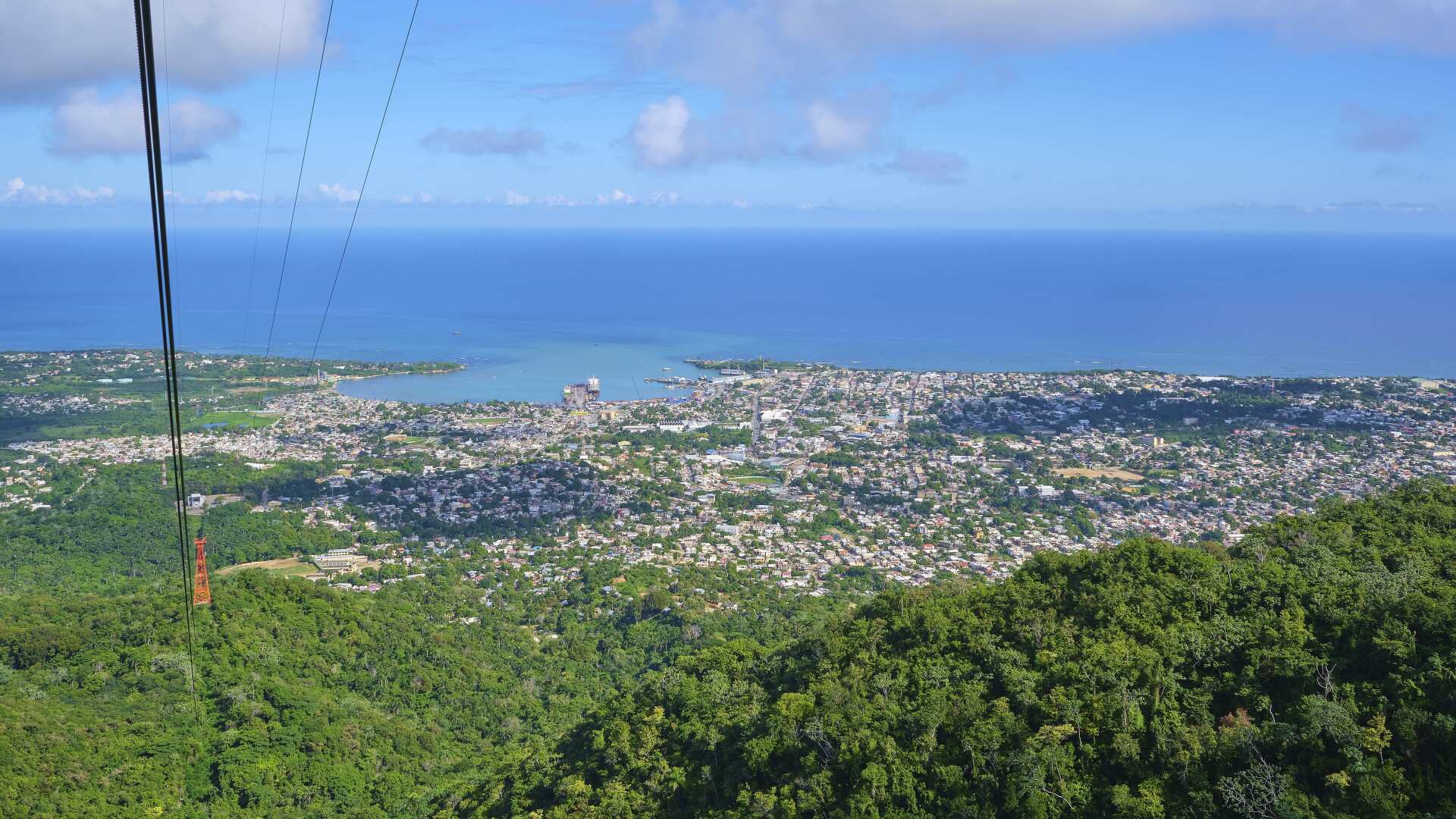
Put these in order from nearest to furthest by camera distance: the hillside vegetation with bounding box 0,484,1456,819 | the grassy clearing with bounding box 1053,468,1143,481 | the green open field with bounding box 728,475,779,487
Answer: the hillside vegetation with bounding box 0,484,1456,819
the grassy clearing with bounding box 1053,468,1143,481
the green open field with bounding box 728,475,779,487

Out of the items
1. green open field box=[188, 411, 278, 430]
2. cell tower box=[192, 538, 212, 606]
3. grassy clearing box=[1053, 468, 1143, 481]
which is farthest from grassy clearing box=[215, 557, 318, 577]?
grassy clearing box=[1053, 468, 1143, 481]

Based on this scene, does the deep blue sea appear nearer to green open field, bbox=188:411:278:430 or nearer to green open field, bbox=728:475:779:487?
green open field, bbox=188:411:278:430

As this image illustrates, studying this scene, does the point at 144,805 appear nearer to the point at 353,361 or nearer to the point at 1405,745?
the point at 1405,745

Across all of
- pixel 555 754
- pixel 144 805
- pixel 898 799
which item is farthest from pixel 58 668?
pixel 898 799

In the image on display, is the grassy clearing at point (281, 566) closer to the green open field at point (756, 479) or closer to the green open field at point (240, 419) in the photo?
the green open field at point (756, 479)

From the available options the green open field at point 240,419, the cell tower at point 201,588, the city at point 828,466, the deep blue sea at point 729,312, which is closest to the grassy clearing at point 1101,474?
the city at point 828,466

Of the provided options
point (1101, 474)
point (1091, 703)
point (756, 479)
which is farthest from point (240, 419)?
point (1091, 703)
